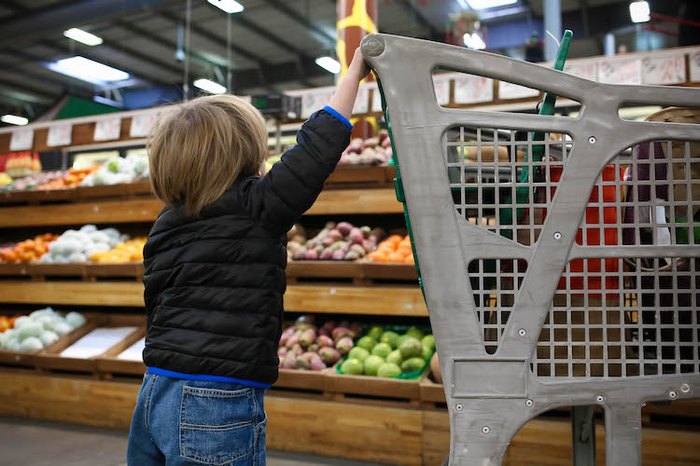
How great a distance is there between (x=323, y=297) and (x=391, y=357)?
546mm

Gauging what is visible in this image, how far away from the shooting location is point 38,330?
167 inches

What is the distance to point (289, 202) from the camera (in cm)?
140

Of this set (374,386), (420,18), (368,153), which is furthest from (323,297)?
(420,18)

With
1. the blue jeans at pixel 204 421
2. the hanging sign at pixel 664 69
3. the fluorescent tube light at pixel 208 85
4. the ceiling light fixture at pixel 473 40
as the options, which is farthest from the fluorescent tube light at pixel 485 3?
the blue jeans at pixel 204 421

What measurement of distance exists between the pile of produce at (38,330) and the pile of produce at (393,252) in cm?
226

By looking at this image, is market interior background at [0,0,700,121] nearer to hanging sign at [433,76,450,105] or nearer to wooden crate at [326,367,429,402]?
hanging sign at [433,76,450,105]

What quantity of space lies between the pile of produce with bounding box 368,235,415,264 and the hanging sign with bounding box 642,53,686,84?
6.28 feet

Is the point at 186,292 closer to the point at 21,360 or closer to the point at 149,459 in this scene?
the point at 149,459

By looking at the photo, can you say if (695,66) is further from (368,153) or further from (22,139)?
(22,139)

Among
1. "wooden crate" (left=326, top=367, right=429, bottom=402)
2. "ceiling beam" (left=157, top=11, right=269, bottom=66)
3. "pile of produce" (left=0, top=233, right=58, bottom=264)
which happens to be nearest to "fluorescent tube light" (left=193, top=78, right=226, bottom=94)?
"ceiling beam" (left=157, top=11, right=269, bottom=66)

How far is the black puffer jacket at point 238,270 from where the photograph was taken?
1384 millimetres

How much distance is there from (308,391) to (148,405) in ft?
6.64

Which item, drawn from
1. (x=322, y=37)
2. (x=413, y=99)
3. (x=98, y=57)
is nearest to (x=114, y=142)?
(x=413, y=99)

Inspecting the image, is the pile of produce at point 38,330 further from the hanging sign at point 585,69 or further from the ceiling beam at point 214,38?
the ceiling beam at point 214,38
